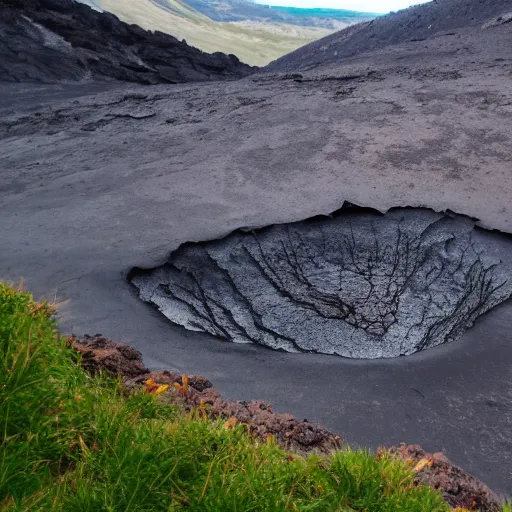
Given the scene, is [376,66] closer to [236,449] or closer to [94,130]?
[94,130]

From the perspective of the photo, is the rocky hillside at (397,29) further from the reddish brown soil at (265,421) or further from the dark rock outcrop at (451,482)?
the dark rock outcrop at (451,482)

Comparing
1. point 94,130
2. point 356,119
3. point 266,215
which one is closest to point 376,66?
point 356,119

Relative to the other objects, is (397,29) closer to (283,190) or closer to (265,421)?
(283,190)

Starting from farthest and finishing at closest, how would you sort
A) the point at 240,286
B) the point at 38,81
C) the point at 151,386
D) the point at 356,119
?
the point at 38,81, the point at 356,119, the point at 240,286, the point at 151,386

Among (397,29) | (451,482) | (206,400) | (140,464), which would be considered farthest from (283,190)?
(397,29)

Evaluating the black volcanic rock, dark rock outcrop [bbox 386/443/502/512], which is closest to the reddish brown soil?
dark rock outcrop [bbox 386/443/502/512]

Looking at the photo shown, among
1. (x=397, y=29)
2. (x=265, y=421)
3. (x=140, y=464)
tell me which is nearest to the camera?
(x=140, y=464)

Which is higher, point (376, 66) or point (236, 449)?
point (376, 66)
